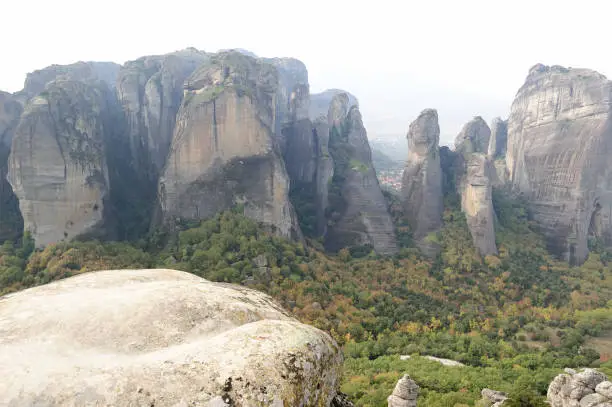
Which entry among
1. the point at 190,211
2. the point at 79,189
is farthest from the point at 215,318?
the point at 79,189

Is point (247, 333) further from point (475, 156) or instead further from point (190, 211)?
point (475, 156)

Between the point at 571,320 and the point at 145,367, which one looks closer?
the point at 145,367

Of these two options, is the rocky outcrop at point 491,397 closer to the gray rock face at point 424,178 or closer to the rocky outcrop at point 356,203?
the rocky outcrop at point 356,203

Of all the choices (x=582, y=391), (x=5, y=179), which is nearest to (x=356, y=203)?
(x=582, y=391)

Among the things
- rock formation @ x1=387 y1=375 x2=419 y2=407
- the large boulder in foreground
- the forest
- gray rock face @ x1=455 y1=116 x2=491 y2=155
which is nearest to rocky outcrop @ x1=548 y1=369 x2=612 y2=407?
the forest

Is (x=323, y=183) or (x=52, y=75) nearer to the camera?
(x=323, y=183)

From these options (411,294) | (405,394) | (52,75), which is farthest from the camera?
(52,75)

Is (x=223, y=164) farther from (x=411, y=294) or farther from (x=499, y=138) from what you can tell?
(x=499, y=138)

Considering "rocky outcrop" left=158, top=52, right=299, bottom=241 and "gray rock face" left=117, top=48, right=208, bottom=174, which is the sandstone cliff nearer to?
"rocky outcrop" left=158, top=52, right=299, bottom=241

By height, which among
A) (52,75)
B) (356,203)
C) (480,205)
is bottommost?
(356,203)
